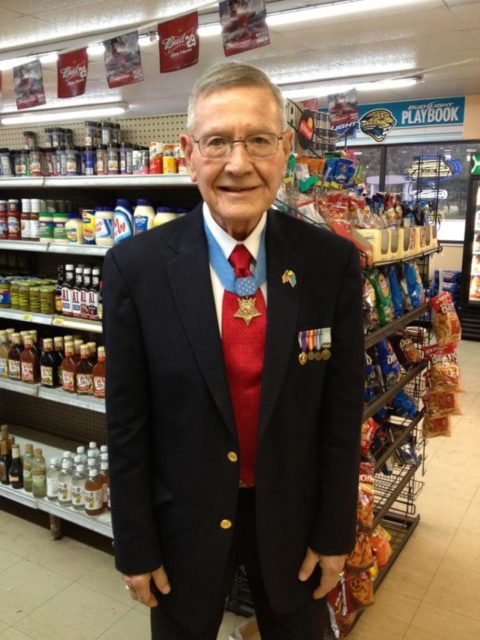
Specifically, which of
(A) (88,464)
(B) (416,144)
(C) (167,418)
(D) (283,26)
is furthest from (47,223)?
(B) (416,144)

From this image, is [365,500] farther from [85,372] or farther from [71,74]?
[71,74]

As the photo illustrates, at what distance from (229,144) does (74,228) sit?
1.81 meters

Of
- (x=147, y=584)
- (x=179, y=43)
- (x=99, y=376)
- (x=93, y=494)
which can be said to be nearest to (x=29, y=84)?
(x=179, y=43)

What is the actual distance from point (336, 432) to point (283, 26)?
217 inches

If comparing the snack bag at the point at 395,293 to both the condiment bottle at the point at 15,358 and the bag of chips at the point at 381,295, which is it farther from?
the condiment bottle at the point at 15,358

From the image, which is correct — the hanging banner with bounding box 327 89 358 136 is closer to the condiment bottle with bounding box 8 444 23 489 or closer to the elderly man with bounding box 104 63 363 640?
the condiment bottle with bounding box 8 444 23 489

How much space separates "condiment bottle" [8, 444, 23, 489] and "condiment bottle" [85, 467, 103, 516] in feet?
1.88

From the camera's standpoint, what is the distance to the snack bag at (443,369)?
124 inches

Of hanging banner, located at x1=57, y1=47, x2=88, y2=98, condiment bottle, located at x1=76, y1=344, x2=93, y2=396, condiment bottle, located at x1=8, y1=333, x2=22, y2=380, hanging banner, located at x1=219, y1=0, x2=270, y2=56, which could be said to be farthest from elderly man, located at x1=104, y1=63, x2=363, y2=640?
hanging banner, located at x1=57, y1=47, x2=88, y2=98

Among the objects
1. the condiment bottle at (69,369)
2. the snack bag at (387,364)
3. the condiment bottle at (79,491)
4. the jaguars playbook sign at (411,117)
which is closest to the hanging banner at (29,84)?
the condiment bottle at (69,369)

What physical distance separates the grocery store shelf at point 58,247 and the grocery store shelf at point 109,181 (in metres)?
0.30

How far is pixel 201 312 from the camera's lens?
53.1 inches

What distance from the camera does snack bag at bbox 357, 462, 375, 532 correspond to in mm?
2238

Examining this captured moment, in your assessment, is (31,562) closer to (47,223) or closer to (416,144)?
(47,223)
